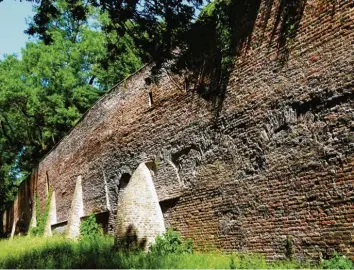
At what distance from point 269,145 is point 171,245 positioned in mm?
3980

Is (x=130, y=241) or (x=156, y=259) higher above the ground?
(x=130, y=241)

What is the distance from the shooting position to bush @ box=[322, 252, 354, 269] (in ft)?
20.5

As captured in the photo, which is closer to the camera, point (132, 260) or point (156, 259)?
point (156, 259)

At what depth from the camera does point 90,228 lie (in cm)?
1485

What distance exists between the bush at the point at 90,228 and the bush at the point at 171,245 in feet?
15.4

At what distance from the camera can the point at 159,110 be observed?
11.3 meters

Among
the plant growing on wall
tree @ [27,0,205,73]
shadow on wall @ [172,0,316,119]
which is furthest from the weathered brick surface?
the plant growing on wall

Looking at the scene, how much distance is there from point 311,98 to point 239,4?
10.2ft

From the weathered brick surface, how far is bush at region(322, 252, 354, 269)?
13cm

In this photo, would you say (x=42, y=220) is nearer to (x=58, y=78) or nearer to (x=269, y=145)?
(x=58, y=78)

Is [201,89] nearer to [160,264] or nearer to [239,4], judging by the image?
[239,4]

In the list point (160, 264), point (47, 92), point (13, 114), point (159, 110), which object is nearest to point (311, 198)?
point (160, 264)

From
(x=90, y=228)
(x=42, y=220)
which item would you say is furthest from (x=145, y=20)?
(x=42, y=220)

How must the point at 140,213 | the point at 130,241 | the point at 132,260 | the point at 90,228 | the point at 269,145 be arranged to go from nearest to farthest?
the point at 269,145, the point at 132,260, the point at 130,241, the point at 140,213, the point at 90,228
